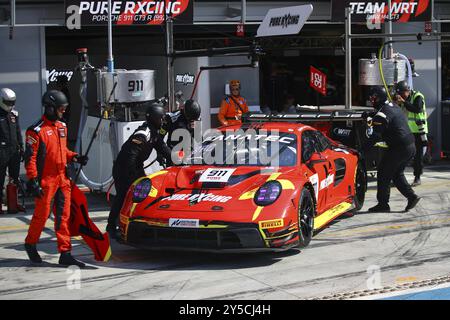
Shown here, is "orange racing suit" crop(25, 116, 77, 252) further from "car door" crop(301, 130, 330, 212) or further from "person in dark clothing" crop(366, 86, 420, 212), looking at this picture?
"person in dark clothing" crop(366, 86, 420, 212)

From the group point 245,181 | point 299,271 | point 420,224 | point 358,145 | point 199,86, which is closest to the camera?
point 299,271

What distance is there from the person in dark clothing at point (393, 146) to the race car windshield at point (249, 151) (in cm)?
197

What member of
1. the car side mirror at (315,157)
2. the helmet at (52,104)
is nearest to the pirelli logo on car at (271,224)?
the car side mirror at (315,157)

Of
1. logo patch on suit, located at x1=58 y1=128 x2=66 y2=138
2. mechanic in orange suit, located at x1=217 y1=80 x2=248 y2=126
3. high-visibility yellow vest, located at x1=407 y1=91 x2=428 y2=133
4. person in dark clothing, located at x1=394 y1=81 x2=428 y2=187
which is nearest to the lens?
logo patch on suit, located at x1=58 y1=128 x2=66 y2=138

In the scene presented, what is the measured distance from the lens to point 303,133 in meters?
9.84

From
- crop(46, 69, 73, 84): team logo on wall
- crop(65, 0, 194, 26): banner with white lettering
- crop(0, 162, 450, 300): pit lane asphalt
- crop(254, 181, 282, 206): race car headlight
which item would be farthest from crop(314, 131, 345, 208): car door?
crop(46, 69, 73, 84): team logo on wall

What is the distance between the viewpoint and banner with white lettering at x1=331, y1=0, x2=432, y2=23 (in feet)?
53.7

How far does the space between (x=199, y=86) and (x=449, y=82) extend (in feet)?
22.7

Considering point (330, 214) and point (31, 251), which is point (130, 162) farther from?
point (330, 214)

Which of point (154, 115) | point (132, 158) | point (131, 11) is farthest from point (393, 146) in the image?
point (131, 11)

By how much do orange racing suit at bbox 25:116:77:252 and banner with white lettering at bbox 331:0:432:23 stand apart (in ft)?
30.0

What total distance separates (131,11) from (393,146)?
5.99 meters

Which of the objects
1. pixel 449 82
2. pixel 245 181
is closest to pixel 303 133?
pixel 245 181
